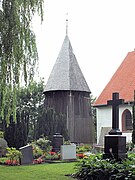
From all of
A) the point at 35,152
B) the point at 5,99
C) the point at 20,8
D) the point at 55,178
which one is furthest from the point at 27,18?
the point at 35,152

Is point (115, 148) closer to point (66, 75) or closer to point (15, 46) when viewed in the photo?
point (15, 46)

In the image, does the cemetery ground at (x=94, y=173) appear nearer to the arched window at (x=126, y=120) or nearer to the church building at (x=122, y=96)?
the church building at (x=122, y=96)

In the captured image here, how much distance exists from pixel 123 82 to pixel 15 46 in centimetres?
1929

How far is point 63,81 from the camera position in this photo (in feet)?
94.7

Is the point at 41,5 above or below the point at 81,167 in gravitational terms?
above

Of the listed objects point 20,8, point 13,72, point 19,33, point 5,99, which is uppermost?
point 20,8

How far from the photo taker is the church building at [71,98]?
2812 centimetres

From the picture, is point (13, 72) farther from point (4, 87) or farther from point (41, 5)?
point (41, 5)

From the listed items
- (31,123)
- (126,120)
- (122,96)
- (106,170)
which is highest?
(122,96)

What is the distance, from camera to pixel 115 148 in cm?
1007

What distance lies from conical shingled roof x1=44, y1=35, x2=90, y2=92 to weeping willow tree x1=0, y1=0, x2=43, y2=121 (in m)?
19.4

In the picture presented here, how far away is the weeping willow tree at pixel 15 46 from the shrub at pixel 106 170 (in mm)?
2509

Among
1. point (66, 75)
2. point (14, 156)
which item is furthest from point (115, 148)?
point (66, 75)

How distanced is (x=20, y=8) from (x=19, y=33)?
65 cm
